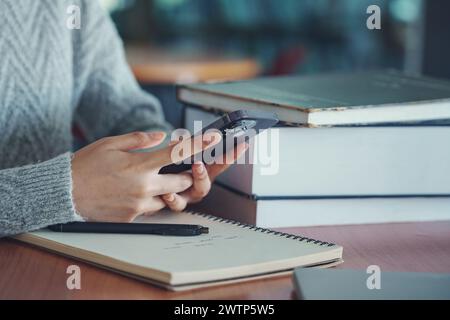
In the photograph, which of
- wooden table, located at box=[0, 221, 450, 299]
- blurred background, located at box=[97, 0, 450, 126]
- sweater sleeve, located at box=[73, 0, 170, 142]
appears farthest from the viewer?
blurred background, located at box=[97, 0, 450, 126]

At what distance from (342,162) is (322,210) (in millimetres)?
55

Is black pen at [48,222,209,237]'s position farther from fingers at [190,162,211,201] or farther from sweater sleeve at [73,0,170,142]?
sweater sleeve at [73,0,170,142]

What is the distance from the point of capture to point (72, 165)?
0.76m

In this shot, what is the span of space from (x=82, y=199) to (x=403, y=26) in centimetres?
401

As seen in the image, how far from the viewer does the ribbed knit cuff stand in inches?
29.3

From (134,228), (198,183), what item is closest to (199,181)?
(198,183)

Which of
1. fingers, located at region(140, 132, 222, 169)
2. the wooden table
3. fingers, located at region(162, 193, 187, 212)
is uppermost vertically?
fingers, located at region(140, 132, 222, 169)

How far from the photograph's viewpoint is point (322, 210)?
83 centimetres

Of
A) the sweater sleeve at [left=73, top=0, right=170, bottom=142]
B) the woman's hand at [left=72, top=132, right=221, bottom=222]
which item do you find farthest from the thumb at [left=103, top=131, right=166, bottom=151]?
the sweater sleeve at [left=73, top=0, right=170, bottom=142]

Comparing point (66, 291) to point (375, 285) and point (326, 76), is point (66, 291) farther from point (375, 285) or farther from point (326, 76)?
point (326, 76)

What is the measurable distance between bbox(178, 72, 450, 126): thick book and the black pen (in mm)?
154

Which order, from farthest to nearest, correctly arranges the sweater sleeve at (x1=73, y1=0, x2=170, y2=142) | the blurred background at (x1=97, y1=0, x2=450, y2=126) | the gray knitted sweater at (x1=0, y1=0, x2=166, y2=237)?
the blurred background at (x1=97, y1=0, x2=450, y2=126)
the sweater sleeve at (x1=73, y1=0, x2=170, y2=142)
the gray knitted sweater at (x1=0, y1=0, x2=166, y2=237)

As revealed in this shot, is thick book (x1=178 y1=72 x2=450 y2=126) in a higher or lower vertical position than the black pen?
higher
